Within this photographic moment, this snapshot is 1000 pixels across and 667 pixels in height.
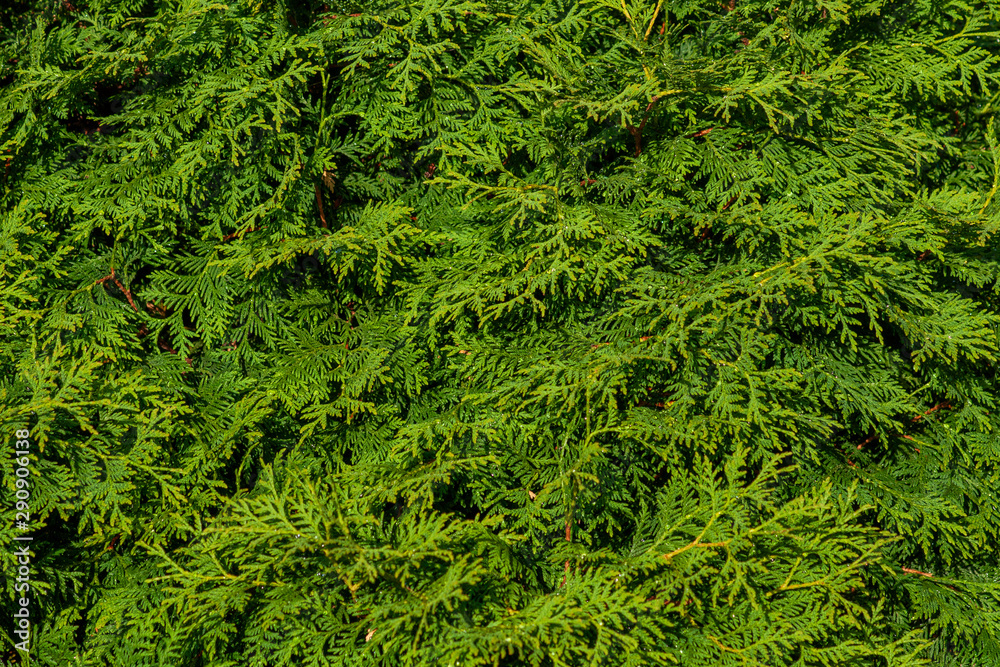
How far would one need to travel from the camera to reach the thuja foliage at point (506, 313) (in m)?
2.84

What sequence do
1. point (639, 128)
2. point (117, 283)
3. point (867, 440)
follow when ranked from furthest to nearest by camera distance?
point (867, 440), point (117, 283), point (639, 128)

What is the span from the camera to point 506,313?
3270mm

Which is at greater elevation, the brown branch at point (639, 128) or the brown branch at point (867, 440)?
the brown branch at point (639, 128)

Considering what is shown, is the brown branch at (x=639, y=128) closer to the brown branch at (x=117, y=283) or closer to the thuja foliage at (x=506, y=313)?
the thuja foliage at (x=506, y=313)

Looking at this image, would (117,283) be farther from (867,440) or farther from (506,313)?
(867,440)

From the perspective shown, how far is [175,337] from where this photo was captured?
3.36 meters

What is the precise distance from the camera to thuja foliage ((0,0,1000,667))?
2838 mm

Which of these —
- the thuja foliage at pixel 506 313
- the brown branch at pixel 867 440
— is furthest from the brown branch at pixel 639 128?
the brown branch at pixel 867 440

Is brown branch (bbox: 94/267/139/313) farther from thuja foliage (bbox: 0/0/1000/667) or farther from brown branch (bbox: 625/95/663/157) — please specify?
brown branch (bbox: 625/95/663/157)

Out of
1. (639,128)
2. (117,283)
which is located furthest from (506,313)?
(117,283)

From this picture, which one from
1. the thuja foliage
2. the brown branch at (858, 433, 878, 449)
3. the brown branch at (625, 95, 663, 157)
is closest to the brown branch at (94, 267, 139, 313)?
the thuja foliage

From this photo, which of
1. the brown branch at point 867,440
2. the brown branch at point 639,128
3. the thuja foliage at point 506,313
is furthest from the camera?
the brown branch at point 867,440

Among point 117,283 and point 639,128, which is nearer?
point 639,128

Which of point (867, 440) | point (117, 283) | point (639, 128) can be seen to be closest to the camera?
point (639, 128)
